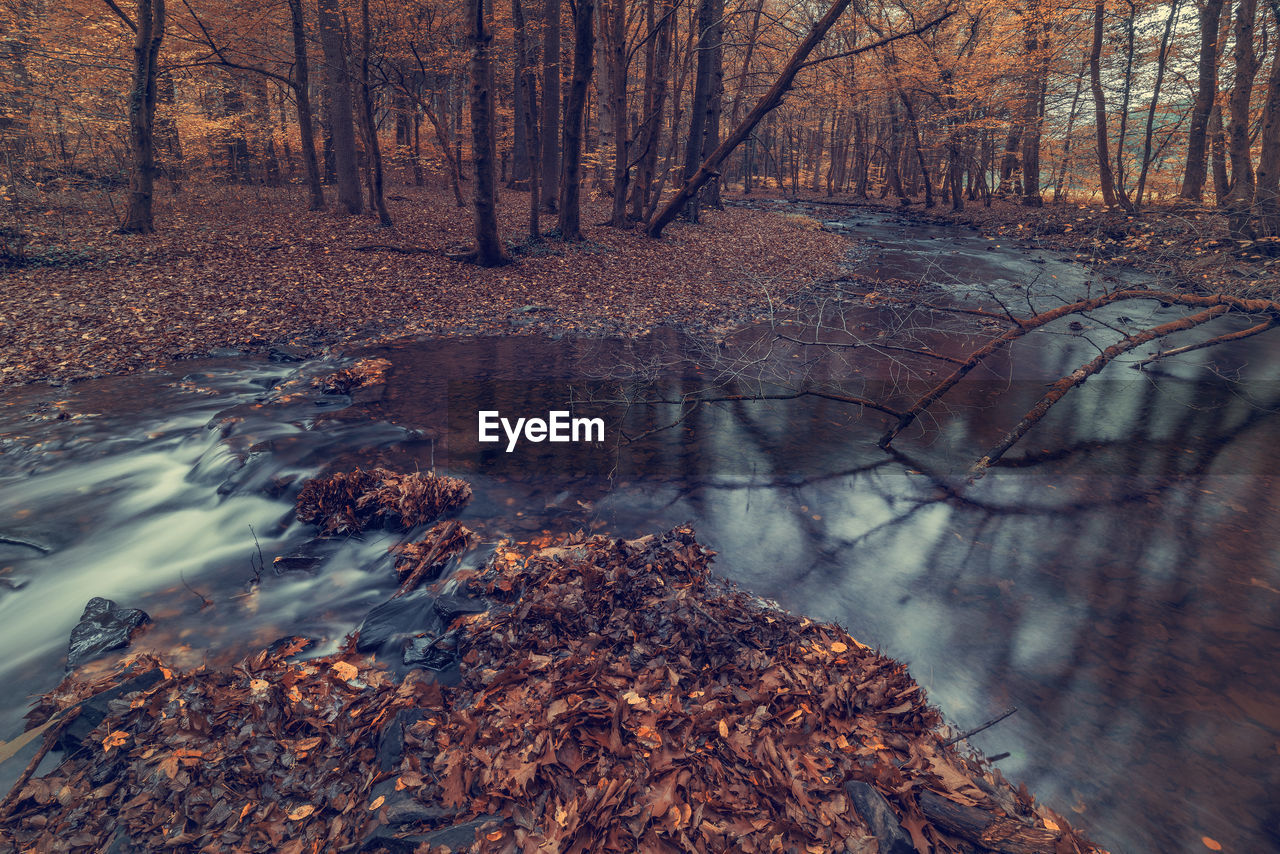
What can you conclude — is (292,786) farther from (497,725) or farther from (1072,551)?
(1072,551)

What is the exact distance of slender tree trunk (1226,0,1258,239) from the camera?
1750 centimetres

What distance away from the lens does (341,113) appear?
19438 millimetres

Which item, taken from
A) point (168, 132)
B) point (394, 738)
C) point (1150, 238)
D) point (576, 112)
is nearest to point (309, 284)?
point (576, 112)

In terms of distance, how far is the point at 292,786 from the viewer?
3.83m

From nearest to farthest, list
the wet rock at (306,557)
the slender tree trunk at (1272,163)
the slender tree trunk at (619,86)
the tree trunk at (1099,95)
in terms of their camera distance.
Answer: the wet rock at (306,557) < the slender tree trunk at (1272,163) < the slender tree trunk at (619,86) < the tree trunk at (1099,95)

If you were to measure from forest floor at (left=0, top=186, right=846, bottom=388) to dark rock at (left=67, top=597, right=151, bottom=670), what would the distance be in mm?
6931

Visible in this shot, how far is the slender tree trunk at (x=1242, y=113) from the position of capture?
17.5m

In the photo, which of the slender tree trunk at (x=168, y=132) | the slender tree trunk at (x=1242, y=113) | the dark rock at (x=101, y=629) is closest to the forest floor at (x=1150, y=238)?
the slender tree trunk at (x=1242, y=113)

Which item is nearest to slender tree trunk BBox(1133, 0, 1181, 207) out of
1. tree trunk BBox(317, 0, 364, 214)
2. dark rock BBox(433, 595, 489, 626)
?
tree trunk BBox(317, 0, 364, 214)

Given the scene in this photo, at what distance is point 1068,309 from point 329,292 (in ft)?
47.0

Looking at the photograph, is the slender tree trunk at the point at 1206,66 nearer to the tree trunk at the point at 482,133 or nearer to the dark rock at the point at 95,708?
the tree trunk at the point at 482,133

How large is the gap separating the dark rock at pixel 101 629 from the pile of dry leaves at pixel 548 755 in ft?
1.54

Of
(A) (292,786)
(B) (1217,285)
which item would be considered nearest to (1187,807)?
(A) (292,786)

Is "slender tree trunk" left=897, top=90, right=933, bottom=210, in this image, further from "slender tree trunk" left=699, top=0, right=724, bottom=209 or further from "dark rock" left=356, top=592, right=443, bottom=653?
"dark rock" left=356, top=592, right=443, bottom=653
